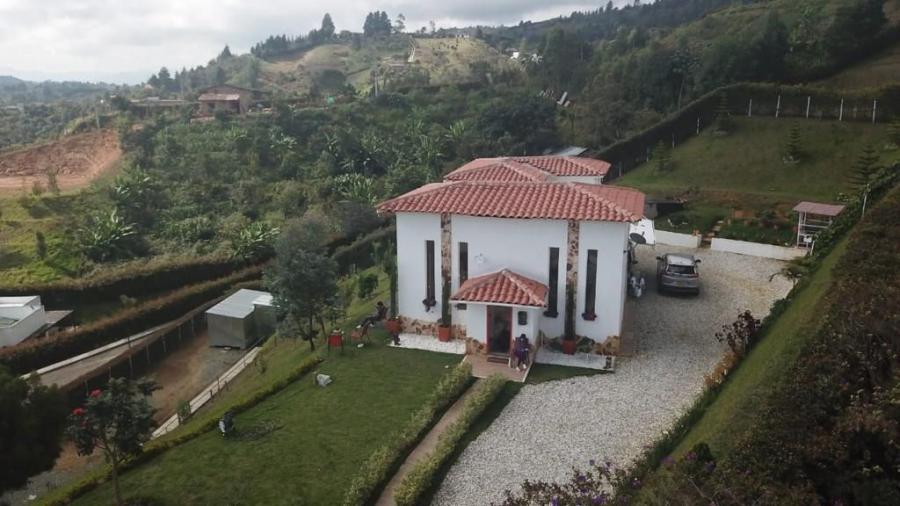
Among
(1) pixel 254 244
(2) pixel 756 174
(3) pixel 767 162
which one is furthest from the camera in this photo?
(3) pixel 767 162

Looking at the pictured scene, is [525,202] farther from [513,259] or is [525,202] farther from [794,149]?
[794,149]

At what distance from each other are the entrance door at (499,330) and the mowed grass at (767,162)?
24.6 meters

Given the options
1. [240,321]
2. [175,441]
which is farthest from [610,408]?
[240,321]

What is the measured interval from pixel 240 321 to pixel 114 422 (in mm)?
14446

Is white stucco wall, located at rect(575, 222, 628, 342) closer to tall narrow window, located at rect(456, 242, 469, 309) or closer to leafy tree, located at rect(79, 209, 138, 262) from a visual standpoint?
tall narrow window, located at rect(456, 242, 469, 309)

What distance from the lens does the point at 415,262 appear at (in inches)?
872

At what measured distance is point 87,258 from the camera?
39.0 meters

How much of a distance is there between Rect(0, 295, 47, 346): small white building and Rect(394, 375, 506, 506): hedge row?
21763mm

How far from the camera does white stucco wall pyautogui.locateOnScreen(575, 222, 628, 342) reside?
65.1 ft

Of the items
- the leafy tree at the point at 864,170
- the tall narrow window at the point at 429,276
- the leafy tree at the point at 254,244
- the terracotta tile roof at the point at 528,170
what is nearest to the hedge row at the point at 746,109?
the leafy tree at the point at 864,170

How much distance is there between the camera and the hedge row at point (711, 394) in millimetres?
12925

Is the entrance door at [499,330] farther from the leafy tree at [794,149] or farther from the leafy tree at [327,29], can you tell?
the leafy tree at [327,29]

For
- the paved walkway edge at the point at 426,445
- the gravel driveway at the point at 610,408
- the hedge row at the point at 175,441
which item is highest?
the gravel driveway at the point at 610,408

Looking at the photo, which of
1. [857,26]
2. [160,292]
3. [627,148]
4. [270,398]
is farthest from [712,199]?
[160,292]
